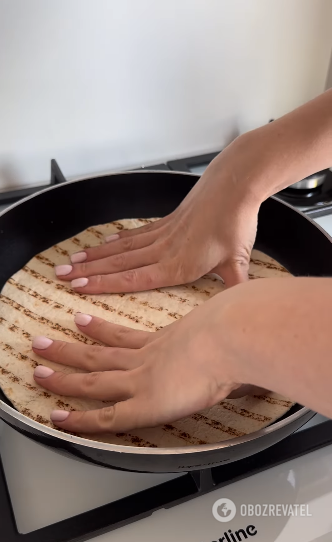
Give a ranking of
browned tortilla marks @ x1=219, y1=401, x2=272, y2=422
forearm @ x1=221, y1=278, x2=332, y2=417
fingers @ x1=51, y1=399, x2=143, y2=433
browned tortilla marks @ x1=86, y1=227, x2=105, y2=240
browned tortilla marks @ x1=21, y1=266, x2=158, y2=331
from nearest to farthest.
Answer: forearm @ x1=221, y1=278, x2=332, y2=417 → fingers @ x1=51, y1=399, x2=143, y2=433 → browned tortilla marks @ x1=219, y1=401, x2=272, y2=422 → browned tortilla marks @ x1=21, y1=266, x2=158, y2=331 → browned tortilla marks @ x1=86, y1=227, x2=105, y2=240

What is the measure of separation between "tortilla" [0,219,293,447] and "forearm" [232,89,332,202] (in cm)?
19

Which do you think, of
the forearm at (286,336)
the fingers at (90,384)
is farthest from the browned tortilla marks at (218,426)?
the forearm at (286,336)

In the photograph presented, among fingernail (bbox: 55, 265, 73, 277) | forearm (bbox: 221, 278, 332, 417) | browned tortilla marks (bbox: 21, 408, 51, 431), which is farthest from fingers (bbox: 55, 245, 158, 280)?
forearm (bbox: 221, 278, 332, 417)

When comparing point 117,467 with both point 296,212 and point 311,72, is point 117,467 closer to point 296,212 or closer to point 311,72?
point 296,212

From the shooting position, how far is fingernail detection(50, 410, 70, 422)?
52cm

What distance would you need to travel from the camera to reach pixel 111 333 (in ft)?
2.06

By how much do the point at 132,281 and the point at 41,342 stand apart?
158 millimetres

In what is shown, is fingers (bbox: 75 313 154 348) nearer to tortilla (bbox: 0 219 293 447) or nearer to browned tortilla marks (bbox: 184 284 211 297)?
tortilla (bbox: 0 219 293 447)

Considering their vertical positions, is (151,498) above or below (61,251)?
below

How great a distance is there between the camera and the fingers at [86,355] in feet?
A: 1.79

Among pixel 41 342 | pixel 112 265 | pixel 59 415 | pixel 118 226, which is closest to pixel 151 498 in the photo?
pixel 59 415

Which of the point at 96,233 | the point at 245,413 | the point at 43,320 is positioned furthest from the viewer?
the point at 96,233

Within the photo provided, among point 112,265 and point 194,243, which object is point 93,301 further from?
point 194,243

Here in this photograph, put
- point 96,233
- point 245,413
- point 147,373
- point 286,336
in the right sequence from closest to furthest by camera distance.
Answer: point 286,336
point 147,373
point 245,413
point 96,233
